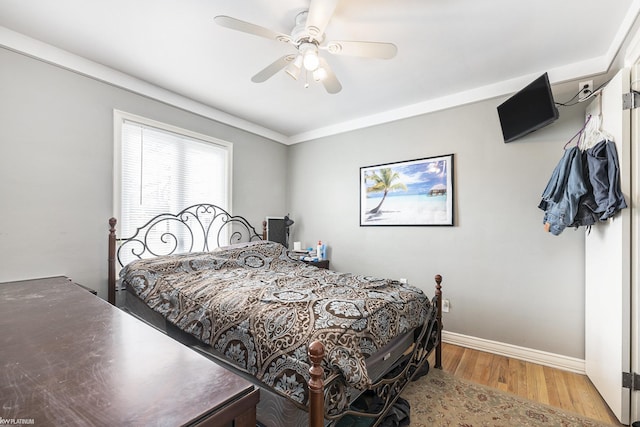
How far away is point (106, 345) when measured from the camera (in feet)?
2.97

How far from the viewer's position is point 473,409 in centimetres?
182

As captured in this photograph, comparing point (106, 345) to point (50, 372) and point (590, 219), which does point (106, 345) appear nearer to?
point (50, 372)

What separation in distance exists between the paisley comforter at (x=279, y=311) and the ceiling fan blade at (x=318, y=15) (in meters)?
1.61

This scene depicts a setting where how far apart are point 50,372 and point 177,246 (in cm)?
238

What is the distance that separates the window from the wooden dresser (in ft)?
5.55

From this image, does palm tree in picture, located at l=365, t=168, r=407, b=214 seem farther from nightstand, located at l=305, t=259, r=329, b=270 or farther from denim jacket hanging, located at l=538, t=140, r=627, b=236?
denim jacket hanging, located at l=538, t=140, r=627, b=236

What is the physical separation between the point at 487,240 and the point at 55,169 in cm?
380

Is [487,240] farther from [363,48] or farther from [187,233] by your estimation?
[187,233]

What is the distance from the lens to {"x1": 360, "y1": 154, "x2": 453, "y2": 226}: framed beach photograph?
2926mm

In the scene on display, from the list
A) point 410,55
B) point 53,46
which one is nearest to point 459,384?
point 410,55

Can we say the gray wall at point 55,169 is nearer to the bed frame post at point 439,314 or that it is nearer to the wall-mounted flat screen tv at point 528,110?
the bed frame post at point 439,314

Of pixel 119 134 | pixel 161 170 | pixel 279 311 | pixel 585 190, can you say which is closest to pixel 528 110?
pixel 585 190

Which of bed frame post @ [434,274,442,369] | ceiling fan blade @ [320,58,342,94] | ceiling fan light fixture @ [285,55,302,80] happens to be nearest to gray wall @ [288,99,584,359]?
bed frame post @ [434,274,442,369]

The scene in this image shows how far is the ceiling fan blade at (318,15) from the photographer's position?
1.41 meters
